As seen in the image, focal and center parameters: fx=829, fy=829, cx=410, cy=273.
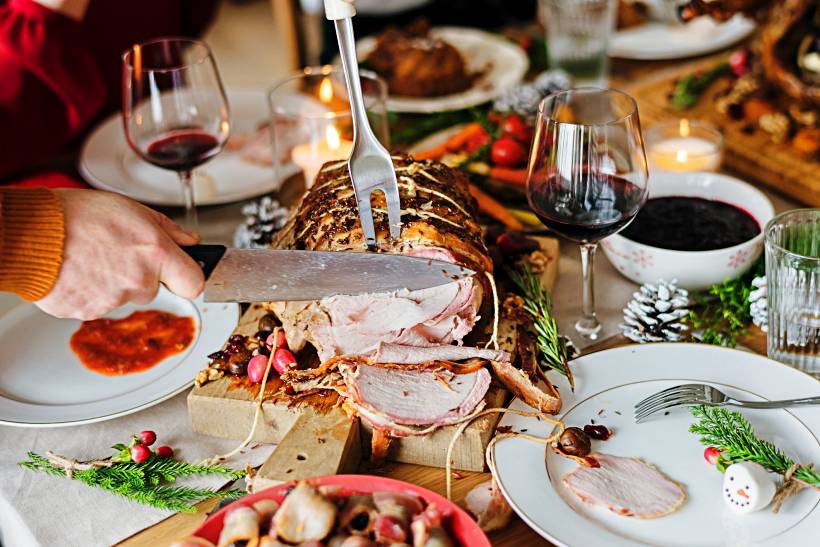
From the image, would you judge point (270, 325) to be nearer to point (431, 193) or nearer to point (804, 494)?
point (431, 193)

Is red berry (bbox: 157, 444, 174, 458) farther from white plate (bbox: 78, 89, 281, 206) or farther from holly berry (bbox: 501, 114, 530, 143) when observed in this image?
holly berry (bbox: 501, 114, 530, 143)

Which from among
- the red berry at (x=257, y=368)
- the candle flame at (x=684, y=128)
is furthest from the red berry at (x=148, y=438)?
the candle flame at (x=684, y=128)

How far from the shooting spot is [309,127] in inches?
73.2

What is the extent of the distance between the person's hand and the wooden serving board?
146 cm

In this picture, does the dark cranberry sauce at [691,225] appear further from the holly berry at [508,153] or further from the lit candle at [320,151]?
the lit candle at [320,151]

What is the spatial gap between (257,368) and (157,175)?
3.28ft

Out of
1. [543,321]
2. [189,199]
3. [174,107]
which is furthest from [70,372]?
[543,321]

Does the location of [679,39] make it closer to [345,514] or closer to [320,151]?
[320,151]

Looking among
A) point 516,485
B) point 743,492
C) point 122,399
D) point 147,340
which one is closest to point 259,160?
point 147,340

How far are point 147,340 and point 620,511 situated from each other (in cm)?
95

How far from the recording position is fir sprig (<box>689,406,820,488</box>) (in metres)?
1.18

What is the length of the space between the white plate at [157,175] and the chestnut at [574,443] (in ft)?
3.29

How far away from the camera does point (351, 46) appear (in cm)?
130

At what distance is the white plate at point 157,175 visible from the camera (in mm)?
2086
